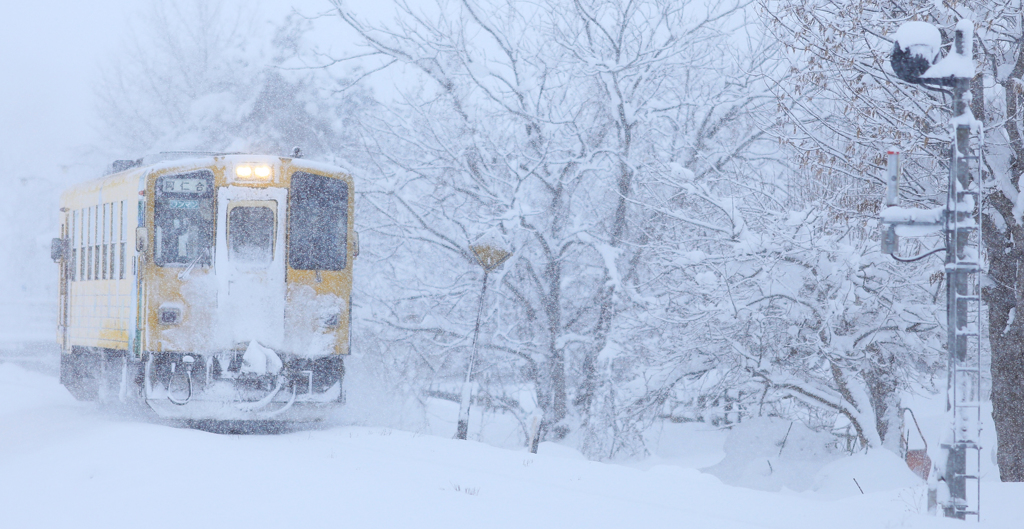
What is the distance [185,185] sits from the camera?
1073cm

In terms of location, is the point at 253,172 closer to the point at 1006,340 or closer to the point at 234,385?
the point at 234,385

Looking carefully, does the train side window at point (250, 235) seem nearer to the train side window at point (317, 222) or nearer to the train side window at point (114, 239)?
the train side window at point (317, 222)

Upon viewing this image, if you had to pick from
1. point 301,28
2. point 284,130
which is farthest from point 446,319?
point 301,28

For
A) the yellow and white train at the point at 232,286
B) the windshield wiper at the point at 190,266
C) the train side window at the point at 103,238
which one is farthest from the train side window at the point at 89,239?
the windshield wiper at the point at 190,266

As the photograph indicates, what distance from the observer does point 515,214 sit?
533 inches

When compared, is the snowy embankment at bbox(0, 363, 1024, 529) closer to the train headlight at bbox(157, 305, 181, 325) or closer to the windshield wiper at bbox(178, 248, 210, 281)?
the train headlight at bbox(157, 305, 181, 325)

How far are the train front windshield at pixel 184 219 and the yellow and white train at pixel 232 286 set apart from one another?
0.01m

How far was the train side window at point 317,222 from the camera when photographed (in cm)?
1094

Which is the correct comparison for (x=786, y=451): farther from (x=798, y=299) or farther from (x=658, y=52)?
(x=658, y=52)

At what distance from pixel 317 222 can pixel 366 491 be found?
195 inches

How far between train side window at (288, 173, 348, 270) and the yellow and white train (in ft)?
0.04

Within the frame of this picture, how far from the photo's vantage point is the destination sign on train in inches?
420

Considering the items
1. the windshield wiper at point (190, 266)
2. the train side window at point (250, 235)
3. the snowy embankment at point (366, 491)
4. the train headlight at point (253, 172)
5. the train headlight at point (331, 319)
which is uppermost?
the train headlight at point (253, 172)

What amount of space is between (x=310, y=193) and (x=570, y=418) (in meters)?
5.55
